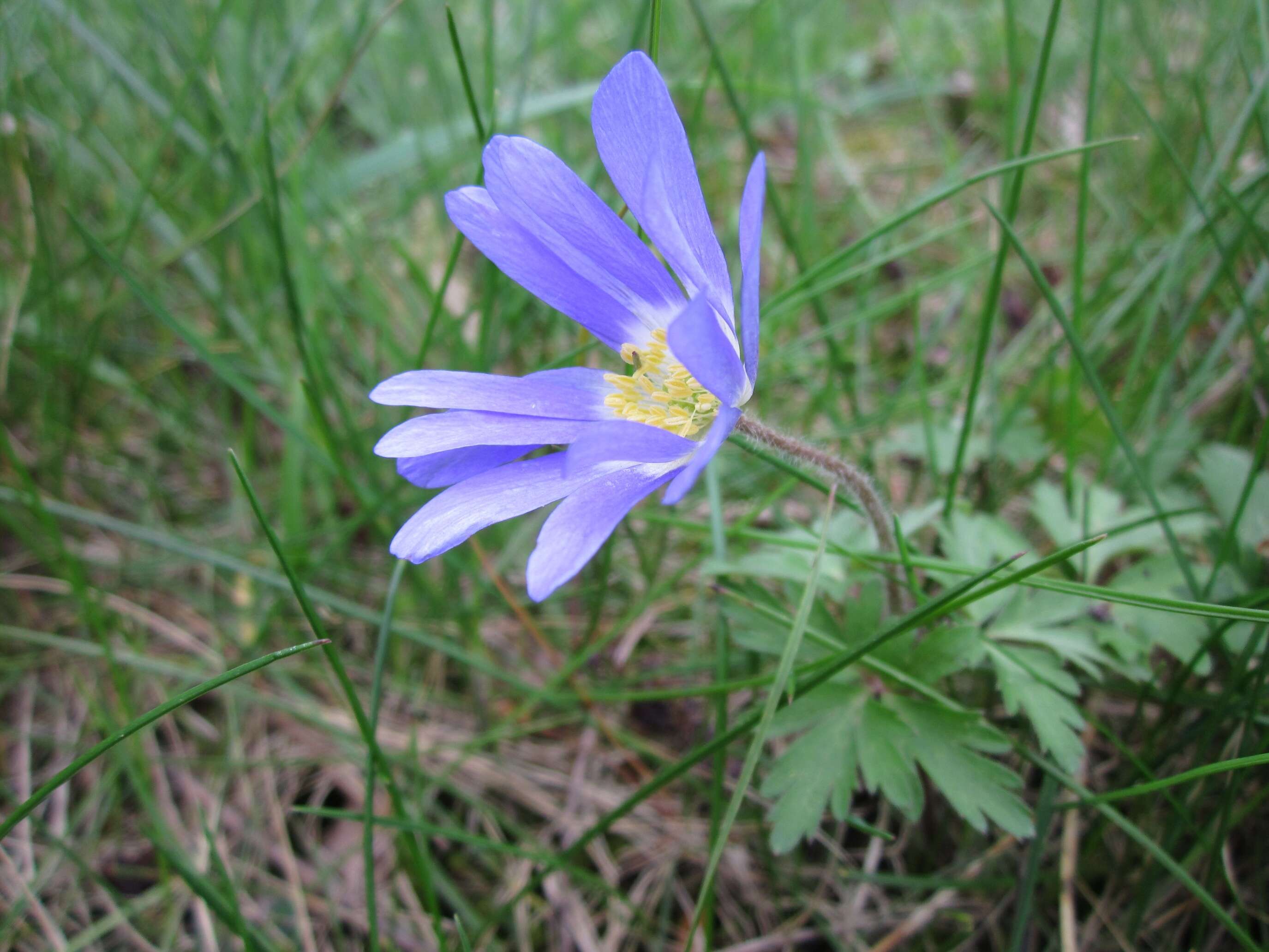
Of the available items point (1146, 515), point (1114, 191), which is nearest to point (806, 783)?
point (1146, 515)

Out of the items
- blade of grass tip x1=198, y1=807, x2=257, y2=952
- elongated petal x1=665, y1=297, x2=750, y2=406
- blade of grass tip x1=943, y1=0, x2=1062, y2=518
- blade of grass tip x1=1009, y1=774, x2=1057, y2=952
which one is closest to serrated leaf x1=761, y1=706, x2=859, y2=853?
blade of grass tip x1=1009, y1=774, x2=1057, y2=952

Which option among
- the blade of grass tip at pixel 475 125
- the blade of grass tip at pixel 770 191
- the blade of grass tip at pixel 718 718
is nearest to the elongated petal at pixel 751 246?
the blade of grass tip at pixel 475 125

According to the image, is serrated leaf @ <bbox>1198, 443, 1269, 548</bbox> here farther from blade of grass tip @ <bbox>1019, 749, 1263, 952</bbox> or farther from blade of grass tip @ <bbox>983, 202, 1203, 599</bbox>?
blade of grass tip @ <bbox>1019, 749, 1263, 952</bbox>

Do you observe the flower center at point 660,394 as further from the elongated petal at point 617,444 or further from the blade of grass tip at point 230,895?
the blade of grass tip at point 230,895

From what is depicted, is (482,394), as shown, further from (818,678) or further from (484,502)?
(818,678)

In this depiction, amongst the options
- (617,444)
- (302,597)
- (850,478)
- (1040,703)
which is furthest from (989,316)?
(302,597)
